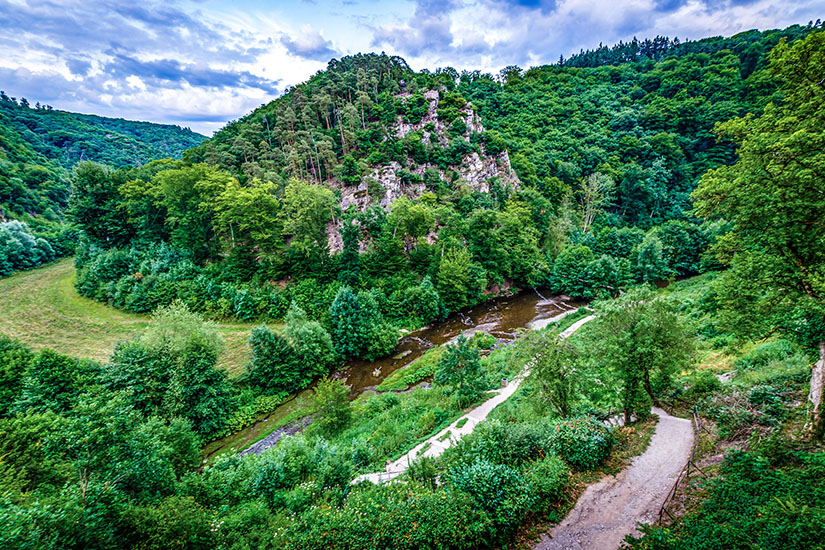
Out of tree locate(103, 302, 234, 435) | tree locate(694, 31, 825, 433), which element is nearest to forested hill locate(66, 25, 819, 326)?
tree locate(103, 302, 234, 435)

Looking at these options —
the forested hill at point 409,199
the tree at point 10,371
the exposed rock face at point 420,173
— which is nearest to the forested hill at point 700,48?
the forested hill at point 409,199

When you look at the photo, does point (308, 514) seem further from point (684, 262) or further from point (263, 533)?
point (684, 262)

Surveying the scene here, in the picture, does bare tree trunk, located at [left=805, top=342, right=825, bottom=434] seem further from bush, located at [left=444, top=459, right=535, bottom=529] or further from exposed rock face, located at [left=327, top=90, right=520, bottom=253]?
exposed rock face, located at [left=327, top=90, right=520, bottom=253]

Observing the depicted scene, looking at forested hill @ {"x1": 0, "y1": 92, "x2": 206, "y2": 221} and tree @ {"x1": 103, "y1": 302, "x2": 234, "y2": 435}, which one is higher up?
forested hill @ {"x1": 0, "y1": 92, "x2": 206, "y2": 221}

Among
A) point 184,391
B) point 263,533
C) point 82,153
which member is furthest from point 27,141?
point 263,533

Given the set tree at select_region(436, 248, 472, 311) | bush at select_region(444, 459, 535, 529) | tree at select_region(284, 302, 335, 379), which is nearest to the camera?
bush at select_region(444, 459, 535, 529)

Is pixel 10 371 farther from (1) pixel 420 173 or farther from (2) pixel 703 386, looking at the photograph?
(1) pixel 420 173
